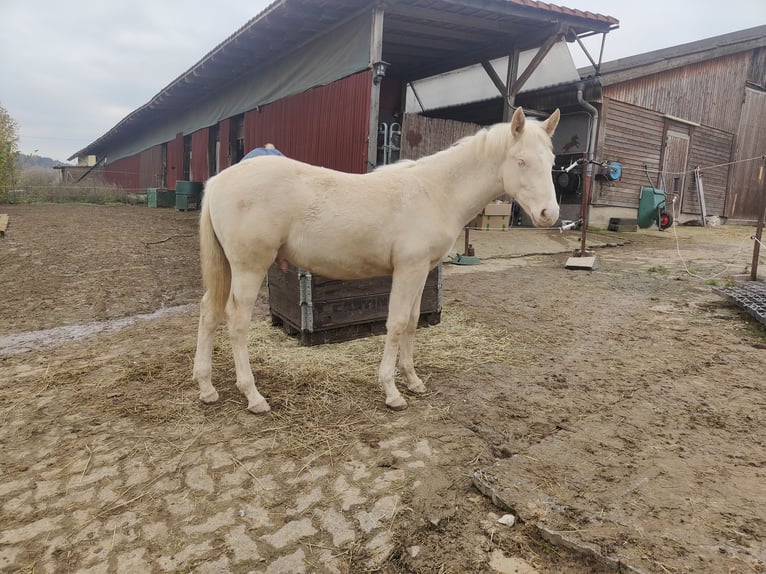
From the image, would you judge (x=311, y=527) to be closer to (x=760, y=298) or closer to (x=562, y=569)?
(x=562, y=569)

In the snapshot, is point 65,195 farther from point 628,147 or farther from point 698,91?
point 698,91

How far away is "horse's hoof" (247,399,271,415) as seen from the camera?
8.76ft

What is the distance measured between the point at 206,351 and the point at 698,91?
1806cm

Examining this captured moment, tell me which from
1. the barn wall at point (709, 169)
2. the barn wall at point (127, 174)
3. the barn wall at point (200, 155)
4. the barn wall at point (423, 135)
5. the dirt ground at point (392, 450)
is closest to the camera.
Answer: the dirt ground at point (392, 450)

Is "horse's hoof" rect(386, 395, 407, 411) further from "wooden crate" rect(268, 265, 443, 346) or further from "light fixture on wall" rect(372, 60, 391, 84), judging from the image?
"light fixture on wall" rect(372, 60, 391, 84)

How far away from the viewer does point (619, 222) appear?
41.7ft

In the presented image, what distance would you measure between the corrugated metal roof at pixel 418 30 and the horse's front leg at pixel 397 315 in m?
6.93

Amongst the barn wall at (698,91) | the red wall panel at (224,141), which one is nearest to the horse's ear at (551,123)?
the barn wall at (698,91)

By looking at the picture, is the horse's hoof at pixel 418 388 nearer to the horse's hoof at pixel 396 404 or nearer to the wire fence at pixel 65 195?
the horse's hoof at pixel 396 404

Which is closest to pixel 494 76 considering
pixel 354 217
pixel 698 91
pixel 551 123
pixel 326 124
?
pixel 326 124

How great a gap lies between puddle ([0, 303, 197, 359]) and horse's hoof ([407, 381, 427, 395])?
3.19 m

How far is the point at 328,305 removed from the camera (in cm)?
387

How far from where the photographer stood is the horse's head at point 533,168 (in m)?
2.64

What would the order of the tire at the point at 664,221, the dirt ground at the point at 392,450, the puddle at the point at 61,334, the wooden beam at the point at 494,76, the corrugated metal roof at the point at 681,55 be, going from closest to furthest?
the dirt ground at the point at 392,450
the puddle at the point at 61,334
the wooden beam at the point at 494,76
the corrugated metal roof at the point at 681,55
the tire at the point at 664,221
